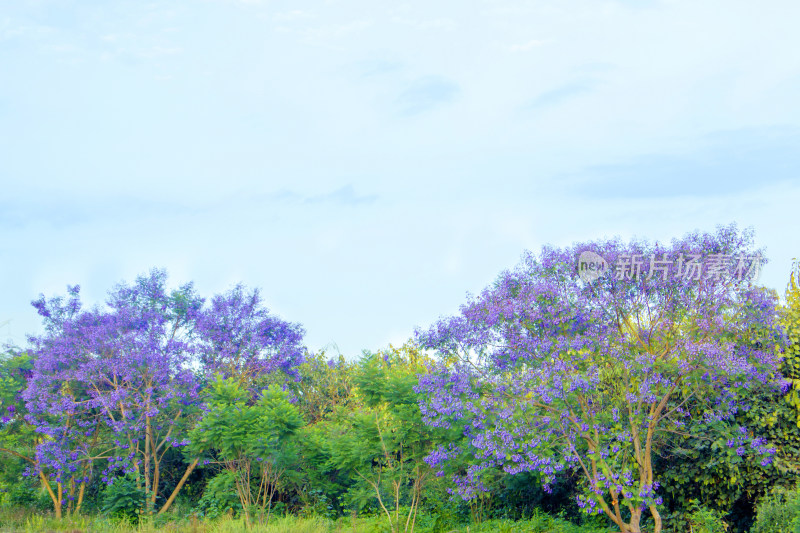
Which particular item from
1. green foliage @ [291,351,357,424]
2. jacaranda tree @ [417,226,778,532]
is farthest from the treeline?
green foliage @ [291,351,357,424]

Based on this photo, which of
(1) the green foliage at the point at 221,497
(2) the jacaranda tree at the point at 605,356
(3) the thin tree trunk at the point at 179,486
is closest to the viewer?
(2) the jacaranda tree at the point at 605,356

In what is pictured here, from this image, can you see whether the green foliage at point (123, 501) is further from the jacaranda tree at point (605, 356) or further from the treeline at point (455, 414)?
the jacaranda tree at point (605, 356)

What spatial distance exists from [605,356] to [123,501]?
14182 mm

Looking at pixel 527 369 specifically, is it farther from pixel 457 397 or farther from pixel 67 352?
pixel 67 352

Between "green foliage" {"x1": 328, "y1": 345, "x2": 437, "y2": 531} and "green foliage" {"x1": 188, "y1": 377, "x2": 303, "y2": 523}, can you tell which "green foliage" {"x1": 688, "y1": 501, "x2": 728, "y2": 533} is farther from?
"green foliage" {"x1": 188, "y1": 377, "x2": 303, "y2": 523}

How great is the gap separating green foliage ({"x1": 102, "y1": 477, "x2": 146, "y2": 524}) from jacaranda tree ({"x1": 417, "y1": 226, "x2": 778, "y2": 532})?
33.2 feet

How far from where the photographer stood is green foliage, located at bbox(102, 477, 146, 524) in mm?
19266

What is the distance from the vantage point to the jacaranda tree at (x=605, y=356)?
1228 cm

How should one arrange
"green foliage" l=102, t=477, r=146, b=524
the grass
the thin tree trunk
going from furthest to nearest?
1. the thin tree trunk
2. "green foliage" l=102, t=477, r=146, b=524
3. the grass

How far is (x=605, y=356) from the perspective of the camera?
1256cm

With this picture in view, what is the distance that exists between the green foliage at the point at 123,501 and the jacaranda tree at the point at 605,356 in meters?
10.1

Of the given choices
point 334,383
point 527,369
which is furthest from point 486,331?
point 334,383

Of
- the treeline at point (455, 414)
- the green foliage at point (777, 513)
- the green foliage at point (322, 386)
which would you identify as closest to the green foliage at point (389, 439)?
the treeline at point (455, 414)

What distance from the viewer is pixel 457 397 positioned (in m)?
13.1
